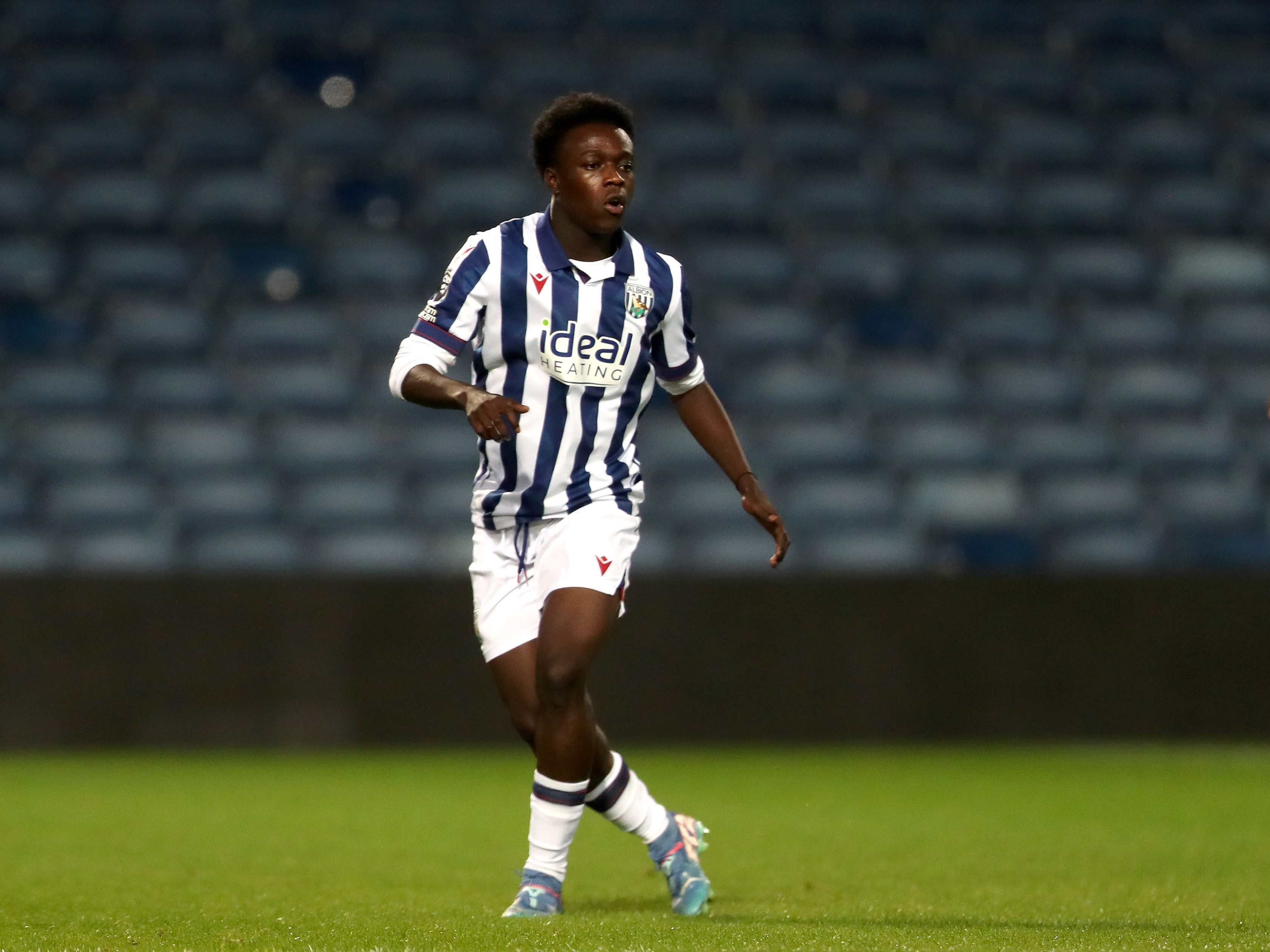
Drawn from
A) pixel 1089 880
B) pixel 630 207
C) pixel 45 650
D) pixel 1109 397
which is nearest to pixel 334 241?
pixel 630 207

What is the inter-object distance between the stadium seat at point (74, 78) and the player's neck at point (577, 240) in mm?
9959

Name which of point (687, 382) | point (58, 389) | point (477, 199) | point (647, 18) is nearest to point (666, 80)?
point (647, 18)

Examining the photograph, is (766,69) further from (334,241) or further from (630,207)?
(334,241)

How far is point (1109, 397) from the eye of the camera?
40.4 feet

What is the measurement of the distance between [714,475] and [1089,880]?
6.58m

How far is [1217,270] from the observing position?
43.6ft

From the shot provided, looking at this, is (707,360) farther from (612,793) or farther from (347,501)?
(612,793)

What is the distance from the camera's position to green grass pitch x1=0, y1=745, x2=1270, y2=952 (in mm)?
3863

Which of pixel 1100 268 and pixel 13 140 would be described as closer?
pixel 13 140

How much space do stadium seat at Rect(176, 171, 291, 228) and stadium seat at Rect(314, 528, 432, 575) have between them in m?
2.82

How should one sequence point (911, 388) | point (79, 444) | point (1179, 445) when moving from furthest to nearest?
point (911, 388), point (1179, 445), point (79, 444)

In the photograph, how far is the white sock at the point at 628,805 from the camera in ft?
14.9

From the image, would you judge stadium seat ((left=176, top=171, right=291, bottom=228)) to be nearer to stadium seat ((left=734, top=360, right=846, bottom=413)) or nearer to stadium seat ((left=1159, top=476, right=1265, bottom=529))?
stadium seat ((left=734, top=360, right=846, bottom=413))

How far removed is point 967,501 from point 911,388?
108cm
